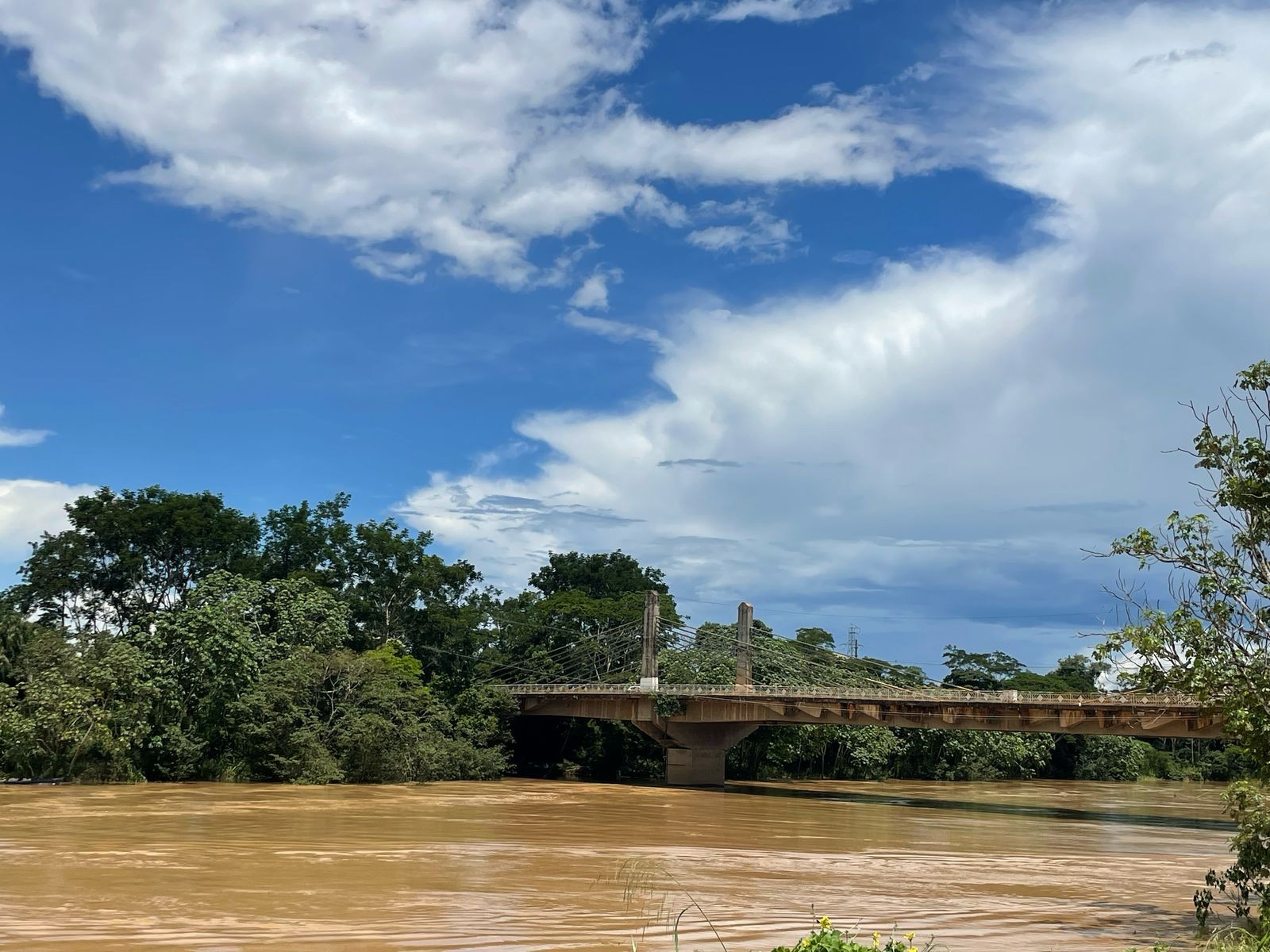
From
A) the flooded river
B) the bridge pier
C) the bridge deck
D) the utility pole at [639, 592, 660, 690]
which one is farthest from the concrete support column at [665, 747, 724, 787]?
the flooded river

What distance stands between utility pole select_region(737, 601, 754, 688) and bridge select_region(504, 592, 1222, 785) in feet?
0.24

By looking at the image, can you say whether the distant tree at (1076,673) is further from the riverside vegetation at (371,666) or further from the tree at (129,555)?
the tree at (129,555)

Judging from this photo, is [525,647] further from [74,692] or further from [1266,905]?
[1266,905]

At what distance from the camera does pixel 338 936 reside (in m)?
13.2

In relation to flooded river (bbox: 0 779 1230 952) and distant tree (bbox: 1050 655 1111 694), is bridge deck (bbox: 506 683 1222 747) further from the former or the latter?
distant tree (bbox: 1050 655 1111 694)

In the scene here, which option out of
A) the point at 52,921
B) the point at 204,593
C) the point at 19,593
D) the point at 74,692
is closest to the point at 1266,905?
the point at 52,921

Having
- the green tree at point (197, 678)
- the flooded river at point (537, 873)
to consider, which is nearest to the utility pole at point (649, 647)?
the flooded river at point (537, 873)

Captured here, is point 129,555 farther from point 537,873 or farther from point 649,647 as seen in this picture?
point 537,873

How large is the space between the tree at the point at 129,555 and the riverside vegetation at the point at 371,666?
0.12 meters

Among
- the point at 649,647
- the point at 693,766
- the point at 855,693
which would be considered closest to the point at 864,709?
the point at 855,693

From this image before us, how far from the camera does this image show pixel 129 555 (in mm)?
60531

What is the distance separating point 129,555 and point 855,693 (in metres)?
39.1

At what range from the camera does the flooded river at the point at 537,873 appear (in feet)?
45.8

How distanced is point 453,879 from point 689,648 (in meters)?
52.5
